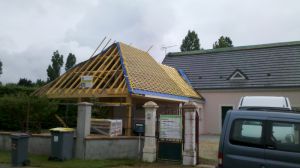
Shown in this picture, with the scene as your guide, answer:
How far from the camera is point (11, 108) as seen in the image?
15578 mm

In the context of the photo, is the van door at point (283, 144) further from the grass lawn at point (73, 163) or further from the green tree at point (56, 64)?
the green tree at point (56, 64)

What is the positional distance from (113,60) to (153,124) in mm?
7097

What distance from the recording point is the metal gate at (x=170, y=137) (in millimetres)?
13148

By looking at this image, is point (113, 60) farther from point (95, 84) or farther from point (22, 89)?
point (22, 89)

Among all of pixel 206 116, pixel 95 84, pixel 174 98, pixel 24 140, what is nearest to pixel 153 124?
pixel 24 140

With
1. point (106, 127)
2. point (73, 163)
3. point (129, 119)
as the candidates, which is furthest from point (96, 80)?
point (73, 163)

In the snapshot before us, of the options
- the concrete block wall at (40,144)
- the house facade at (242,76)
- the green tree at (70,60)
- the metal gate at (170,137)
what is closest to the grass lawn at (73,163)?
the concrete block wall at (40,144)

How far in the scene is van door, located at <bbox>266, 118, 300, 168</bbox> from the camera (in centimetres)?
624

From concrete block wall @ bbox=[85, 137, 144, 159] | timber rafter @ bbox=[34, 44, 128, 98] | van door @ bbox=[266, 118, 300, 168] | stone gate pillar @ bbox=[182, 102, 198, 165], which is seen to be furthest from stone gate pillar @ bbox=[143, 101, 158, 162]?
van door @ bbox=[266, 118, 300, 168]

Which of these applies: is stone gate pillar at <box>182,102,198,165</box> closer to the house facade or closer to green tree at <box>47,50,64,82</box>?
the house facade

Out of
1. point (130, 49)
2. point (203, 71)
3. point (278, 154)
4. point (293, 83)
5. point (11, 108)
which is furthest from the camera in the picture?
point (203, 71)

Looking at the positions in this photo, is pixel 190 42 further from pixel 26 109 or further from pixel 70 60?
pixel 26 109

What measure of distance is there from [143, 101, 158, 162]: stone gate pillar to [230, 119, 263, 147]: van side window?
684 centimetres

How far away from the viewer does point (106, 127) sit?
573 inches
